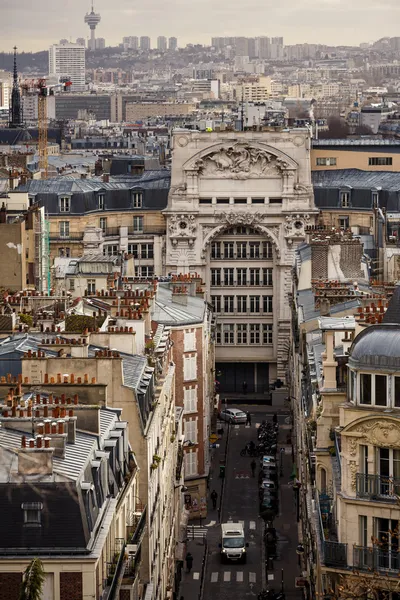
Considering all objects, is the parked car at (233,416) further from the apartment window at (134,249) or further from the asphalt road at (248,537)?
the apartment window at (134,249)

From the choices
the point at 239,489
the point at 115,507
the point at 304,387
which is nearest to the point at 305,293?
the point at 239,489

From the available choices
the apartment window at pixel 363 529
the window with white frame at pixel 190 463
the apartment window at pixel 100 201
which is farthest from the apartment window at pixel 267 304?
the apartment window at pixel 363 529

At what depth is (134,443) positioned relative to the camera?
6275cm

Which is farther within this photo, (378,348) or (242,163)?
(242,163)

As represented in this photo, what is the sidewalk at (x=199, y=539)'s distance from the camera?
3334 inches

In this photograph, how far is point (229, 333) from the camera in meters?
146

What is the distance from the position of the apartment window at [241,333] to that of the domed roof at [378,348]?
9614 centimetres

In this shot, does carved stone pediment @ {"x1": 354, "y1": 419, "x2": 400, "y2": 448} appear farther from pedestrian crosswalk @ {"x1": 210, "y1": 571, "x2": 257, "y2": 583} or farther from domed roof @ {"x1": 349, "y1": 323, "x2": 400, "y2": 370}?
pedestrian crosswalk @ {"x1": 210, "y1": 571, "x2": 257, "y2": 583}

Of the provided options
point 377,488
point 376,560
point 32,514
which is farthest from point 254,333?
point 32,514

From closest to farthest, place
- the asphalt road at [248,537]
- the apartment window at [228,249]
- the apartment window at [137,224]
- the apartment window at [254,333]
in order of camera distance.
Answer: the asphalt road at [248,537], the apartment window at [254,333], the apartment window at [228,249], the apartment window at [137,224]

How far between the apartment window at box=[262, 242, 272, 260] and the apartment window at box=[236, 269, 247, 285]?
1.92 meters

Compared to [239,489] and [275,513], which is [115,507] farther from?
[239,489]

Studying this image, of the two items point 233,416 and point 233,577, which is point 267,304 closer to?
point 233,416

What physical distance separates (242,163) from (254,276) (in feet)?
27.9
